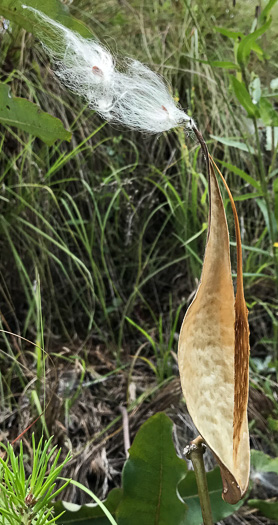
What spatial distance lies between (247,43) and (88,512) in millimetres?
695

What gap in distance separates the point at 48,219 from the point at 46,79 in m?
0.37

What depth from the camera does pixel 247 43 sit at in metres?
0.79

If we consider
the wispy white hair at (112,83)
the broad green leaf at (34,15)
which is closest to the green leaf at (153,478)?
the wispy white hair at (112,83)

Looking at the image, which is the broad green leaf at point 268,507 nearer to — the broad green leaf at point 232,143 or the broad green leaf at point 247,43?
the broad green leaf at point 232,143

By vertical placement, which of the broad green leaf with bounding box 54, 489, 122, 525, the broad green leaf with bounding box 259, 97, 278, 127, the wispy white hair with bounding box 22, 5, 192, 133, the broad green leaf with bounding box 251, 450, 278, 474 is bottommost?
the broad green leaf with bounding box 251, 450, 278, 474

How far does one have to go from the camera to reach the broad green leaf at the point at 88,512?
0.59 meters

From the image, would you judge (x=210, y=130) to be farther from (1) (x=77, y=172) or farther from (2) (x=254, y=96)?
(2) (x=254, y=96)

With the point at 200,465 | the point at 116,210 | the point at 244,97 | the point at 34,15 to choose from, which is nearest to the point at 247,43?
the point at 244,97

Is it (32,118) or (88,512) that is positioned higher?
(32,118)

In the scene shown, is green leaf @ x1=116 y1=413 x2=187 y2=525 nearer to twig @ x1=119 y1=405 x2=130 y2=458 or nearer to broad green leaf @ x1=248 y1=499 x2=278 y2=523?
broad green leaf @ x1=248 y1=499 x2=278 y2=523

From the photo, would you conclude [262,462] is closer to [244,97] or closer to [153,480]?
[153,480]

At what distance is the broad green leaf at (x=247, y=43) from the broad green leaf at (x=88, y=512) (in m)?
0.65

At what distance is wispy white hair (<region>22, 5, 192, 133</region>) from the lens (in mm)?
478

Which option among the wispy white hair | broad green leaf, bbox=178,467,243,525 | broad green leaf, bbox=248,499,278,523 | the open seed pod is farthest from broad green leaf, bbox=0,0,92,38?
broad green leaf, bbox=248,499,278,523
